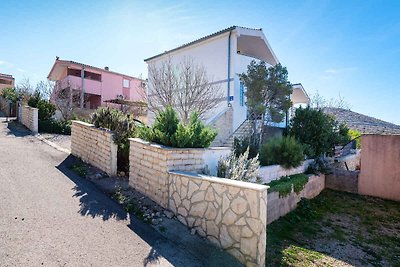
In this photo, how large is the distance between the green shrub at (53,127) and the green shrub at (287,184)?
1432 cm

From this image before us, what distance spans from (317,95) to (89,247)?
2570 cm

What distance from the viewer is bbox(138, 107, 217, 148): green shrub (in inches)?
233

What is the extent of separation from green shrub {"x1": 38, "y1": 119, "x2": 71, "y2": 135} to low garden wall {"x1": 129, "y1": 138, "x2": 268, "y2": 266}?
11712mm

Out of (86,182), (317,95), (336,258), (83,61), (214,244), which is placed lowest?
(336,258)

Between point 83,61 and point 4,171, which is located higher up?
point 83,61

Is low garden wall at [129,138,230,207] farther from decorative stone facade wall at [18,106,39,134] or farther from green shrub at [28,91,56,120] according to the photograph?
green shrub at [28,91,56,120]

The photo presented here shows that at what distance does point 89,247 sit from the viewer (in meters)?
3.88

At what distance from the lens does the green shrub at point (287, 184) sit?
7.24m

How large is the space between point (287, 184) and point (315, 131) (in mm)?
5318

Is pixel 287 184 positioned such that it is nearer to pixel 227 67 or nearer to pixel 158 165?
pixel 158 165

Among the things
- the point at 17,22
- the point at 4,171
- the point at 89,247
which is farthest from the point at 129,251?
the point at 17,22

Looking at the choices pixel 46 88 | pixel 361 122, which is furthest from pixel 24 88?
pixel 361 122

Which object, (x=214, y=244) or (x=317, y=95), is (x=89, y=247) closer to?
(x=214, y=244)

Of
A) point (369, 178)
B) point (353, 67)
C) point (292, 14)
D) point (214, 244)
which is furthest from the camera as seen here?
point (353, 67)
